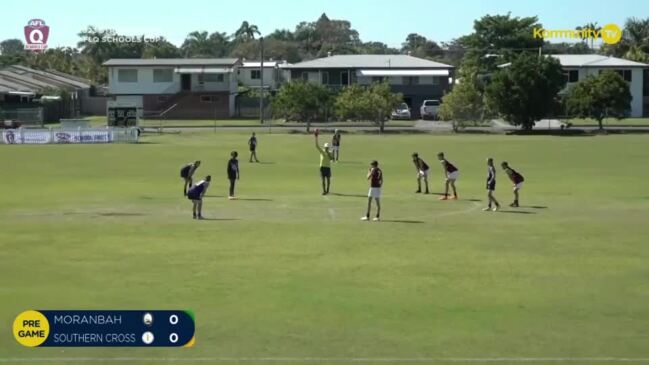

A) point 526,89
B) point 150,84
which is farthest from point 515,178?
point 150,84

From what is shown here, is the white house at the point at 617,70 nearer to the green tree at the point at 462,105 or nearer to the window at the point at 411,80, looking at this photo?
the window at the point at 411,80

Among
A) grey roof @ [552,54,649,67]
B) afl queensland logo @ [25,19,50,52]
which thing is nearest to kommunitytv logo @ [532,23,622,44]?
grey roof @ [552,54,649,67]

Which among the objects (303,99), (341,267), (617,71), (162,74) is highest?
(617,71)

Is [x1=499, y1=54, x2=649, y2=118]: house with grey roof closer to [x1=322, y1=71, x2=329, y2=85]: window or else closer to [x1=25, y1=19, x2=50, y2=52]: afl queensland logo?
[x1=322, y1=71, x2=329, y2=85]: window

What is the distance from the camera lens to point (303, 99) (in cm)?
7819

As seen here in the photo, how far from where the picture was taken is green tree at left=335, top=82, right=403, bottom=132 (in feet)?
252

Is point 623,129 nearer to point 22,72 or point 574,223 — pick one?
point 574,223

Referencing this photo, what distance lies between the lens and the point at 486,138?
68750 mm

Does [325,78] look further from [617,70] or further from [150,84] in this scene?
[617,70]

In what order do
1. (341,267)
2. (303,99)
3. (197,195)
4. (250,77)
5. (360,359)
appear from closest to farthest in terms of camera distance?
(360,359), (341,267), (197,195), (303,99), (250,77)

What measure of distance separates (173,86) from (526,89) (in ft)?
143

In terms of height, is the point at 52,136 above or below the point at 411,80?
below

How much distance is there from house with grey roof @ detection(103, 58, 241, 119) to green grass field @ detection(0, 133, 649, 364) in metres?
62.0

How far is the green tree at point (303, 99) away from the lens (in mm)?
78375
